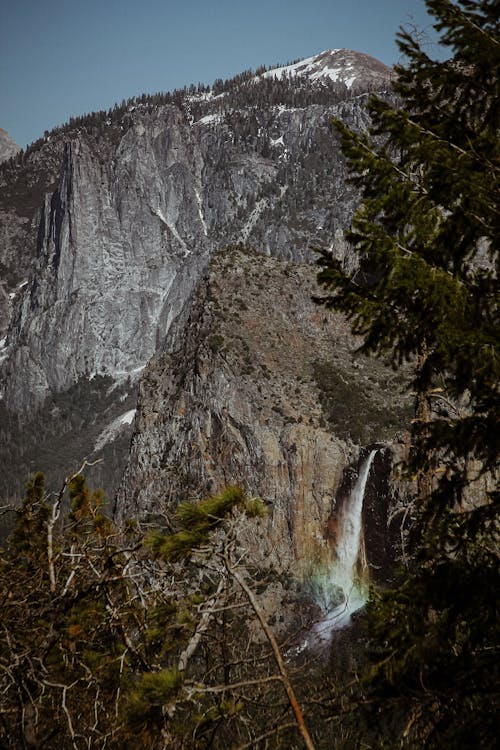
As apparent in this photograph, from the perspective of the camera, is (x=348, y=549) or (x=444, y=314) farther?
(x=348, y=549)

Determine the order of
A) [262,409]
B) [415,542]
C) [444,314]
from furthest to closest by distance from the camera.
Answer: [262,409] < [415,542] < [444,314]

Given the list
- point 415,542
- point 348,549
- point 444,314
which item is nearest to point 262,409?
point 348,549

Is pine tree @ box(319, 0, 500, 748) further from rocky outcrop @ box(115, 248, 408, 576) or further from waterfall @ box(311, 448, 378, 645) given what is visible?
waterfall @ box(311, 448, 378, 645)

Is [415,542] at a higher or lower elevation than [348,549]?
higher

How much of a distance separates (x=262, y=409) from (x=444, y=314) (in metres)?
56.2

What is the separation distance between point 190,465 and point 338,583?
16527mm

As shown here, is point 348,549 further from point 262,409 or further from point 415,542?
point 415,542

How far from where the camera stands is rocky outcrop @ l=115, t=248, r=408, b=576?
57.8 metres

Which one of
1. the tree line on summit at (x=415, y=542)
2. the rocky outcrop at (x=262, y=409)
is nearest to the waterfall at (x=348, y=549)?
the rocky outcrop at (x=262, y=409)

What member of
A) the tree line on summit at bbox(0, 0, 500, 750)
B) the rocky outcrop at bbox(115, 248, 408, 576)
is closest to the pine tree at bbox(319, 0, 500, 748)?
the tree line on summit at bbox(0, 0, 500, 750)

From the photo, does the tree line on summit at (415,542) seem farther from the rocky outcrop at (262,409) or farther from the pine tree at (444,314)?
the rocky outcrop at (262,409)

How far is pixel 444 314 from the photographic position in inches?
245

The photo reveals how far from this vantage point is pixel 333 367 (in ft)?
219

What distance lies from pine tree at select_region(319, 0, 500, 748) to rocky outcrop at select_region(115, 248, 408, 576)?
47.8 metres
